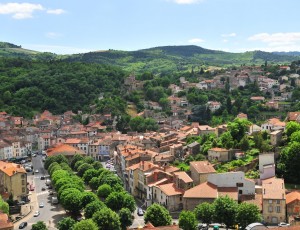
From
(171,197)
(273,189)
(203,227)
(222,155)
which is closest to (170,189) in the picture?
(171,197)

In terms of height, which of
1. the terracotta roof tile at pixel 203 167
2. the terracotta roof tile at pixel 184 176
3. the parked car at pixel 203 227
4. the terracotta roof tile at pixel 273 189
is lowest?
the parked car at pixel 203 227

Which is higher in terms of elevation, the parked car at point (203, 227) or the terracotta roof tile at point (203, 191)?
the terracotta roof tile at point (203, 191)

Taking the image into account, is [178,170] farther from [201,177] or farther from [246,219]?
[246,219]

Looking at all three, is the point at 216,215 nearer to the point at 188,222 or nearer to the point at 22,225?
the point at 188,222

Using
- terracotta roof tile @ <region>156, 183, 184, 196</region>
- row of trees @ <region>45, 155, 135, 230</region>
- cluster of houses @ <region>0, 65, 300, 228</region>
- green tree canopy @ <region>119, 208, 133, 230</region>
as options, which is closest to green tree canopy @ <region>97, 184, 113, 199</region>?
row of trees @ <region>45, 155, 135, 230</region>

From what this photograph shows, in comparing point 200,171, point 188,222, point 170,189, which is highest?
point 200,171

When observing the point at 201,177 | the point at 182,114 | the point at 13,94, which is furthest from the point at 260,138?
the point at 13,94

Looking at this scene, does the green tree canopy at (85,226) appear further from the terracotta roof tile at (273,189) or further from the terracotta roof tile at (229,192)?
the terracotta roof tile at (273,189)

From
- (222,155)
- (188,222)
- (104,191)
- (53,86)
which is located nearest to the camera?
(188,222)

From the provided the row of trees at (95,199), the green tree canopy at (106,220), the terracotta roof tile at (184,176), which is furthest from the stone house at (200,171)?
the green tree canopy at (106,220)

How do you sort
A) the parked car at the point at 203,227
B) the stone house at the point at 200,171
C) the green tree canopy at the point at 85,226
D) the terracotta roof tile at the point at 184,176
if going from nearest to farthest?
the green tree canopy at the point at 85,226 → the parked car at the point at 203,227 → the terracotta roof tile at the point at 184,176 → the stone house at the point at 200,171
